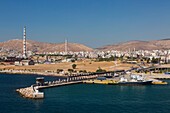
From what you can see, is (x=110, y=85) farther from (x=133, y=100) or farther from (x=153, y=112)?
(x=153, y=112)

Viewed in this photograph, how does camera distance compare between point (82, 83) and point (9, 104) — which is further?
point (82, 83)

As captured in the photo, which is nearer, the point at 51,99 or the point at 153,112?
the point at 153,112

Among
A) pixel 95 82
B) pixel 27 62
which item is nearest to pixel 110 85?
pixel 95 82

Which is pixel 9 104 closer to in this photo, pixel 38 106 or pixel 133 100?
pixel 38 106

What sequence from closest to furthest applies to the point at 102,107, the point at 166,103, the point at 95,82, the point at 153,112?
1. the point at 153,112
2. the point at 102,107
3. the point at 166,103
4. the point at 95,82

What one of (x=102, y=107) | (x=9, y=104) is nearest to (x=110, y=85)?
(x=102, y=107)

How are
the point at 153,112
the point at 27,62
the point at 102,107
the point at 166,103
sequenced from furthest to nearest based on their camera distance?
1. the point at 27,62
2. the point at 166,103
3. the point at 102,107
4. the point at 153,112

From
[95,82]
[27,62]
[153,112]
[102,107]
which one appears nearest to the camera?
[153,112]

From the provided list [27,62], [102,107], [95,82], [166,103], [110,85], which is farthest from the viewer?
[27,62]

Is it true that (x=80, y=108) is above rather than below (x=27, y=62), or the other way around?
below
